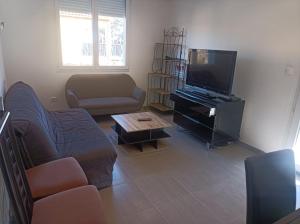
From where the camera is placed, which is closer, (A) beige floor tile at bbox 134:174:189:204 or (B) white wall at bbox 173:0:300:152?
(A) beige floor tile at bbox 134:174:189:204

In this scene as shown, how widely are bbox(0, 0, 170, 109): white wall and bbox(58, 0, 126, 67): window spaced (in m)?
0.18

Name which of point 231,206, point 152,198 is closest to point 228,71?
point 231,206

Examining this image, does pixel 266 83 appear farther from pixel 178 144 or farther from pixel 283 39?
pixel 178 144

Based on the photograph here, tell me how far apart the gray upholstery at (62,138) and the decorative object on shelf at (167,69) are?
245cm

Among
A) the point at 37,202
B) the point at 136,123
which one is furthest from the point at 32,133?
the point at 136,123

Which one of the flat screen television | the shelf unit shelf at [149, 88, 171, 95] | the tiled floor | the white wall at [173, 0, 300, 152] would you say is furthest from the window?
the tiled floor

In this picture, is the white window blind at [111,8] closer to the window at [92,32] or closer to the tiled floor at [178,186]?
the window at [92,32]

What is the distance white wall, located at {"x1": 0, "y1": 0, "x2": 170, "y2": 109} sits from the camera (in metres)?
3.96

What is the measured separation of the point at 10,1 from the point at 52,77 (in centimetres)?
142

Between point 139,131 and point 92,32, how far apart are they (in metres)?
2.48

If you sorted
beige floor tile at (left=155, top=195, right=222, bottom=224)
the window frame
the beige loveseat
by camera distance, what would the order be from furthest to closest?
the window frame → the beige loveseat → beige floor tile at (left=155, top=195, right=222, bottom=224)

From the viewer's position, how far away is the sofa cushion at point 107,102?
13.7ft

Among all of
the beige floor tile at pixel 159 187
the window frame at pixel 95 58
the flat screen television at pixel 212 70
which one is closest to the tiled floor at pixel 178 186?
the beige floor tile at pixel 159 187

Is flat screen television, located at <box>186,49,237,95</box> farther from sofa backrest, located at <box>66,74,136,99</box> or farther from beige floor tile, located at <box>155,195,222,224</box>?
beige floor tile, located at <box>155,195,222,224</box>
